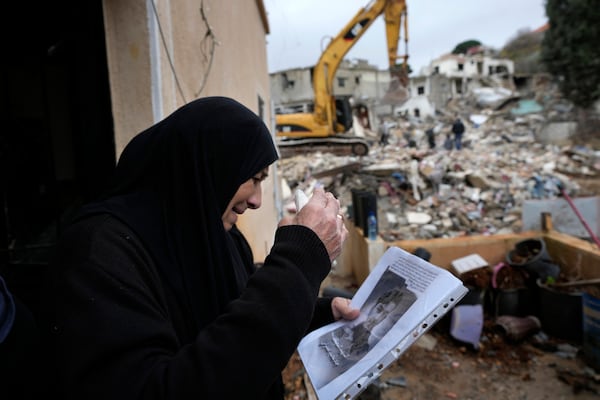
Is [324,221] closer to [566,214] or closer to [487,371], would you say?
[487,371]

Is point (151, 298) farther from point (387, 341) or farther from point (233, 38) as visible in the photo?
point (233, 38)

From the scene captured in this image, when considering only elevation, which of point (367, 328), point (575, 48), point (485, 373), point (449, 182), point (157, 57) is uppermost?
point (575, 48)

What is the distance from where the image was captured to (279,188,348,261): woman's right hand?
103cm

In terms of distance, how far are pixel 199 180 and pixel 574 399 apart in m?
4.27

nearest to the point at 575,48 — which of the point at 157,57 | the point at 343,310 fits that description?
the point at 157,57

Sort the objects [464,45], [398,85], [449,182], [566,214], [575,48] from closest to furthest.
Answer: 1. [566,214]
2. [449,182]
3. [398,85]
4. [575,48]
5. [464,45]

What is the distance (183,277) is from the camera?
102cm

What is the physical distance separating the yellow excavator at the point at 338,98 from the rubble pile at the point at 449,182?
33.4 inches

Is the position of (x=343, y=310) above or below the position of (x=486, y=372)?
above

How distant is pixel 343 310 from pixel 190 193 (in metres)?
0.77

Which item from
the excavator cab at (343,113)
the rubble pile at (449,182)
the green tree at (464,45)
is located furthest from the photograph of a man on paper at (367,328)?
the green tree at (464,45)

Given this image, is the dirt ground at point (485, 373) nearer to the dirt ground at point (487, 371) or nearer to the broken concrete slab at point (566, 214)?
the dirt ground at point (487, 371)

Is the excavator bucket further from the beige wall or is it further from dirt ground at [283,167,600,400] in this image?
the beige wall

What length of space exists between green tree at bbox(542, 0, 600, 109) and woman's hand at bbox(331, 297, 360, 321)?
90.2 feet
